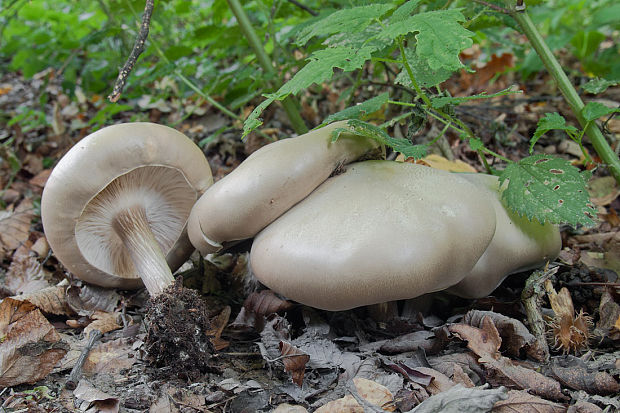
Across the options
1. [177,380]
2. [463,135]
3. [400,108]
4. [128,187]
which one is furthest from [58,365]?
[400,108]

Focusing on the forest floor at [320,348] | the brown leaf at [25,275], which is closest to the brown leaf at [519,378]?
the forest floor at [320,348]

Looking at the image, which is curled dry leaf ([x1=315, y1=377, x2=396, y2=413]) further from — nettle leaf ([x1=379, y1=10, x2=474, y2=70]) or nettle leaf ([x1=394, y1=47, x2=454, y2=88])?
nettle leaf ([x1=394, y1=47, x2=454, y2=88])

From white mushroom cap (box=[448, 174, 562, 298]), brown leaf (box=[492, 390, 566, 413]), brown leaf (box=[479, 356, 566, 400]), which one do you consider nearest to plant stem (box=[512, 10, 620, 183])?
white mushroom cap (box=[448, 174, 562, 298])

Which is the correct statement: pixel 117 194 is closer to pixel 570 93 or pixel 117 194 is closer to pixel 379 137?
pixel 379 137

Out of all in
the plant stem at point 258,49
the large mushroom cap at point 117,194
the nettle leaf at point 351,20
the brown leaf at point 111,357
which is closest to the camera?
the nettle leaf at point 351,20

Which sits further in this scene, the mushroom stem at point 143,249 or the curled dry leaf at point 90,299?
the curled dry leaf at point 90,299

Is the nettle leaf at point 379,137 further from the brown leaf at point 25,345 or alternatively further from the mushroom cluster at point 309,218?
the brown leaf at point 25,345

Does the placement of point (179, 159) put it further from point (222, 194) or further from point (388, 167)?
point (388, 167)
